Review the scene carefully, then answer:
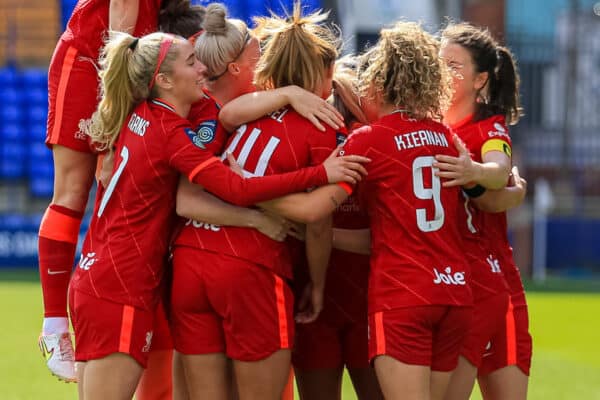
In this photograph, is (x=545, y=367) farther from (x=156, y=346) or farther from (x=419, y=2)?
(x=419, y=2)

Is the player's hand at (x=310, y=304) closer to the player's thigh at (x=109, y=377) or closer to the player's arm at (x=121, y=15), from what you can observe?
the player's thigh at (x=109, y=377)

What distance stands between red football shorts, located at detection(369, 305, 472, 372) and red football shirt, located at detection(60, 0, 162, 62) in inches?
59.9

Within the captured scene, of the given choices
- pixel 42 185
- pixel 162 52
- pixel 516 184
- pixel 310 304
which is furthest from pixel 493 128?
pixel 42 185

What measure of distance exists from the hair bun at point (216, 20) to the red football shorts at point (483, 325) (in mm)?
1400

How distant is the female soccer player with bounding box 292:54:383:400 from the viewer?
3826 millimetres

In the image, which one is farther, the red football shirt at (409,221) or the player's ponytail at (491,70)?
the player's ponytail at (491,70)

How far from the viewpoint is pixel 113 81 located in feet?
11.5

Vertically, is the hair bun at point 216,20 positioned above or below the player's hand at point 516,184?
above

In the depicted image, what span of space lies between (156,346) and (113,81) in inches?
42.0

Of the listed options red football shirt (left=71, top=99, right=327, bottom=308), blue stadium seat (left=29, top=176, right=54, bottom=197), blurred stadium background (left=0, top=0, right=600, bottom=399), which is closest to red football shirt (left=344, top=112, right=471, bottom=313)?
red football shirt (left=71, top=99, right=327, bottom=308)

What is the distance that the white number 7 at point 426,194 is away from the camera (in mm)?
3438

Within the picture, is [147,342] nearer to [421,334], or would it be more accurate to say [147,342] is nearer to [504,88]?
[421,334]

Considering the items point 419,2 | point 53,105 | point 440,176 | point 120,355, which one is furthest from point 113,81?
point 419,2

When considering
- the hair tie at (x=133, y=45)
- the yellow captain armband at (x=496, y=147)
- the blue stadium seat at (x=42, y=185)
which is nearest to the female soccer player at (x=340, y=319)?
the yellow captain armband at (x=496, y=147)
